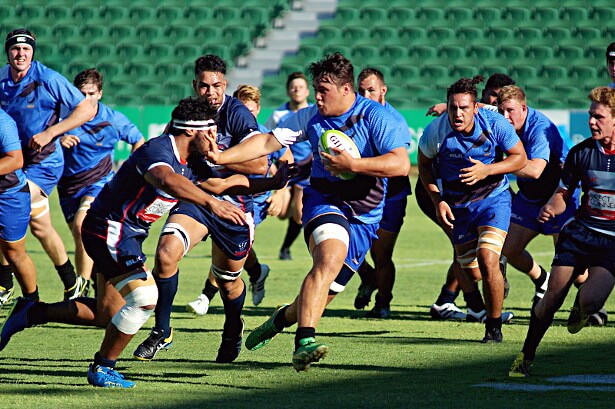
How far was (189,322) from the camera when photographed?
9.55 meters

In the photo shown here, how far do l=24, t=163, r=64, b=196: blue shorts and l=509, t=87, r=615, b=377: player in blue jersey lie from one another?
5.40 meters

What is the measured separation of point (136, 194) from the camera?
651cm

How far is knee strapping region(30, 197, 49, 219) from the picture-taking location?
35.0 feet

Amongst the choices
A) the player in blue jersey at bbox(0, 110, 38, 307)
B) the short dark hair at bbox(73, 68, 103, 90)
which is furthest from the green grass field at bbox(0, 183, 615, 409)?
the short dark hair at bbox(73, 68, 103, 90)

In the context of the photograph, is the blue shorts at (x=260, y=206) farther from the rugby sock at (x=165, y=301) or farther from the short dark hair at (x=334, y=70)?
the short dark hair at (x=334, y=70)

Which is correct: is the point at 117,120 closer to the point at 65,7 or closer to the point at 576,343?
the point at 576,343

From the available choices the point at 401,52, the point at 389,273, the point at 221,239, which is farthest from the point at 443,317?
the point at 401,52

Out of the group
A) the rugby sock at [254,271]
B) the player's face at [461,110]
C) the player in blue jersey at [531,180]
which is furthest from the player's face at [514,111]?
the rugby sock at [254,271]

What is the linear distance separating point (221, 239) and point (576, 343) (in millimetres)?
2742

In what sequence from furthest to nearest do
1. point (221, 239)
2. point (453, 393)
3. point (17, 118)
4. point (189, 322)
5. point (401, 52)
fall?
point (401, 52)
point (17, 118)
point (189, 322)
point (221, 239)
point (453, 393)

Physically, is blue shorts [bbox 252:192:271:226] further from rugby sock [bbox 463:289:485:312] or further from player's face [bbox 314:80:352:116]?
player's face [bbox 314:80:352:116]

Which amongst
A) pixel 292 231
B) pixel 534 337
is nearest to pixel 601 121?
pixel 534 337

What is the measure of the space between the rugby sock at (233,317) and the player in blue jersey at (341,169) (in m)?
0.17

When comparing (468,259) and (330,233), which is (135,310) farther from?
(468,259)
